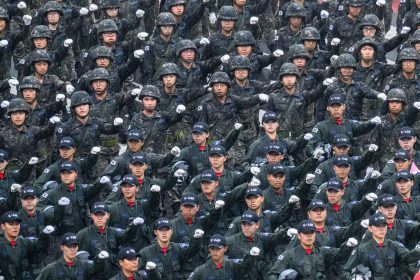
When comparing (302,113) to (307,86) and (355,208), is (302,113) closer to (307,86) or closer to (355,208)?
(307,86)

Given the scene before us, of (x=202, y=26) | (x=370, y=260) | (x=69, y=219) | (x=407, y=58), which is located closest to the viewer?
(x=370, y=260)

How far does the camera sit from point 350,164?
33312 millimetres

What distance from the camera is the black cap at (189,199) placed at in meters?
31.7

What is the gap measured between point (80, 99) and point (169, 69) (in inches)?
82.7

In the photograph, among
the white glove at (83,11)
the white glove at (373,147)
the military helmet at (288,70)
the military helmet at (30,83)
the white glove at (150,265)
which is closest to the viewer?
the white glove at (150,265)

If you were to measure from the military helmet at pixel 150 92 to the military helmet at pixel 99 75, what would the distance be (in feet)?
3.11

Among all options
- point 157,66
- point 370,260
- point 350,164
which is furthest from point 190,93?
point 370,260

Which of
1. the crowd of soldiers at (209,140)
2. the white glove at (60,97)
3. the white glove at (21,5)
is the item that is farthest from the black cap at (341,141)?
the white glove at (21,5)

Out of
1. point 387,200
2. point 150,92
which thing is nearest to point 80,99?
point 150,92

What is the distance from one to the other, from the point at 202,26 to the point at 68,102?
12.4 feet

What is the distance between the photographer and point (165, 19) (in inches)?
1480

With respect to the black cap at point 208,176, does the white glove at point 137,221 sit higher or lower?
lower

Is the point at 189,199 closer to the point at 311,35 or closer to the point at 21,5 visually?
the point at 311,35

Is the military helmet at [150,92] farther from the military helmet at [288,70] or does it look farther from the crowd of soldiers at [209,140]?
the military helmet at [288,70]
